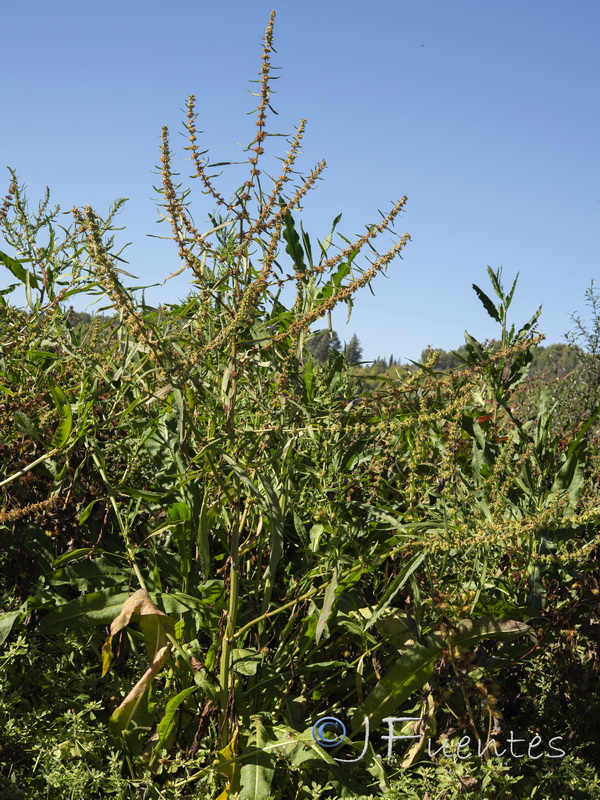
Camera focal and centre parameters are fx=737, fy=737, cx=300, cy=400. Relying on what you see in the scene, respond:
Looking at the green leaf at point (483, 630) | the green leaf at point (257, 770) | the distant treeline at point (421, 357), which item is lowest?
the green leaf at point (257, 770)

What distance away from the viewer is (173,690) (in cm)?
185

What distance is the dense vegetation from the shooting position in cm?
165

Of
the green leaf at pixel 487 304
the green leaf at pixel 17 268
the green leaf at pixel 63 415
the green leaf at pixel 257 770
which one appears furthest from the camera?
the green leaf at pixel 487 304

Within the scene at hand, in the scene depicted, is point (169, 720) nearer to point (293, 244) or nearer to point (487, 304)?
point (293, 244)

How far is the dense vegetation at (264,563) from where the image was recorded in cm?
165

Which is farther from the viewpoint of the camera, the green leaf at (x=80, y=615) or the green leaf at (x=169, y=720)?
the green leaf at (x=80, y=615)

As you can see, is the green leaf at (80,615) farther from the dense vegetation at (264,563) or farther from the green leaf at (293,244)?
the green leaf at (293,244)

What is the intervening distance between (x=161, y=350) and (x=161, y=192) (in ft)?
1.28

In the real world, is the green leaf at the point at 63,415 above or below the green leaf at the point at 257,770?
above

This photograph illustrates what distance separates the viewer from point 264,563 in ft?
7.09

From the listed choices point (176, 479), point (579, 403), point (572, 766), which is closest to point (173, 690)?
point (176, 479)

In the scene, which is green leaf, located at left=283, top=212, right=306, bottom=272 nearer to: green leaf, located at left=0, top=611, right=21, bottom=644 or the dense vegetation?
the dense vegetation

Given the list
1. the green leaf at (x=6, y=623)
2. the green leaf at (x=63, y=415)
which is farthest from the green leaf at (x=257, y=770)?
the green leaf at (x=63, y=415)

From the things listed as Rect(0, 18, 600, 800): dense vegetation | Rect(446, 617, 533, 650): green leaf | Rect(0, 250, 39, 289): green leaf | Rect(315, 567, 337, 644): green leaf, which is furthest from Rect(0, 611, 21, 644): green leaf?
Rect(446, 617, 533, 650): green leaf
